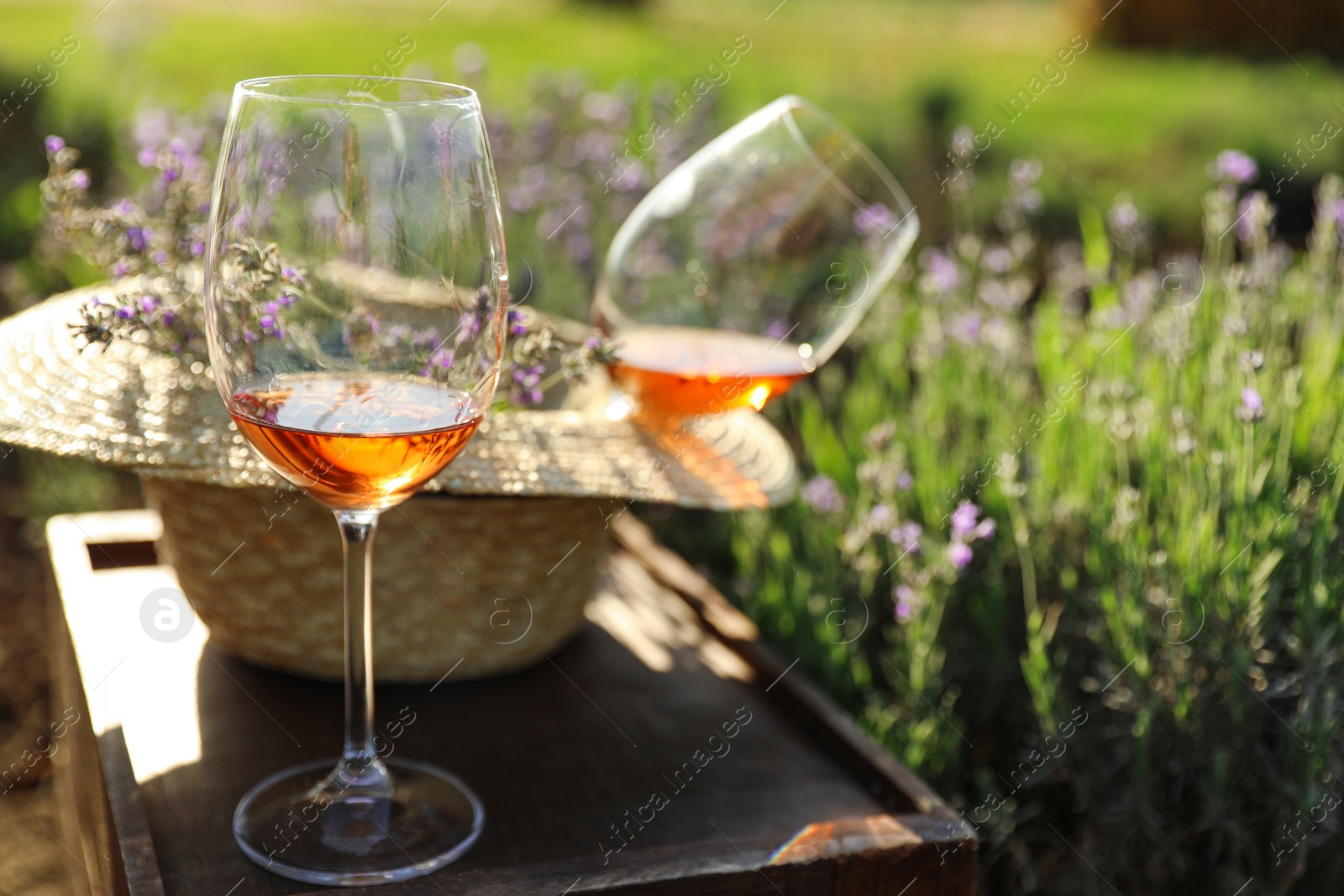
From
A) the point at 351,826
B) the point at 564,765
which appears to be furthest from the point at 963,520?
the point at 351,826

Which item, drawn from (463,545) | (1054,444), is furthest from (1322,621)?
(463,545)

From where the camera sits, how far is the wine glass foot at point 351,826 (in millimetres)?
993

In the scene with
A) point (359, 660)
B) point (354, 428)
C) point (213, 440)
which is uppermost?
point (354, 428)

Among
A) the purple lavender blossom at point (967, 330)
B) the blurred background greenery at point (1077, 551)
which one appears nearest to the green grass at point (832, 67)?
the blurred background greenery at point (1077, 551)

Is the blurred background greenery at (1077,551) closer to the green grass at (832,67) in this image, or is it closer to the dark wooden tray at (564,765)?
Answer: the dark wooden tray at (564,765)

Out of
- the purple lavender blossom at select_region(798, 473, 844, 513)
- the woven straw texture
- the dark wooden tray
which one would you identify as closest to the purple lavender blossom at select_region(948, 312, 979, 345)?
the purple lavender blossom at select_region(798, 473, 844, 513)

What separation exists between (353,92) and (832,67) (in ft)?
26.6

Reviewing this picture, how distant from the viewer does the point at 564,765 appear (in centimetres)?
121

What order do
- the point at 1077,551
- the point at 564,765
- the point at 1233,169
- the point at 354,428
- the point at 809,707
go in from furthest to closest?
1. the point at 1233,169
2. the point at 1077,551
3. the point at 809,707
4. the point at 564,765
5. the point at 354,428

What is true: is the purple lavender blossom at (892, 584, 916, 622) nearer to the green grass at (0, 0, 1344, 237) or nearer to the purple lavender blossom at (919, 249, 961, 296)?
the purple lavender blossom at (919, 249, 961, 296)

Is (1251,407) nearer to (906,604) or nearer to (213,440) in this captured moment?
(906,604)

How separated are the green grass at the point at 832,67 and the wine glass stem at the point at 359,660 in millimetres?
2167

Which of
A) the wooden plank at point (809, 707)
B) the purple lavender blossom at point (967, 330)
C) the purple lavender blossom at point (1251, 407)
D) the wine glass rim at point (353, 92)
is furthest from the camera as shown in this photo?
the purple lavender blossom at point (967, 330)

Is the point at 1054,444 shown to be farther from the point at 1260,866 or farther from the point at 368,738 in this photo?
the point at 368,738
